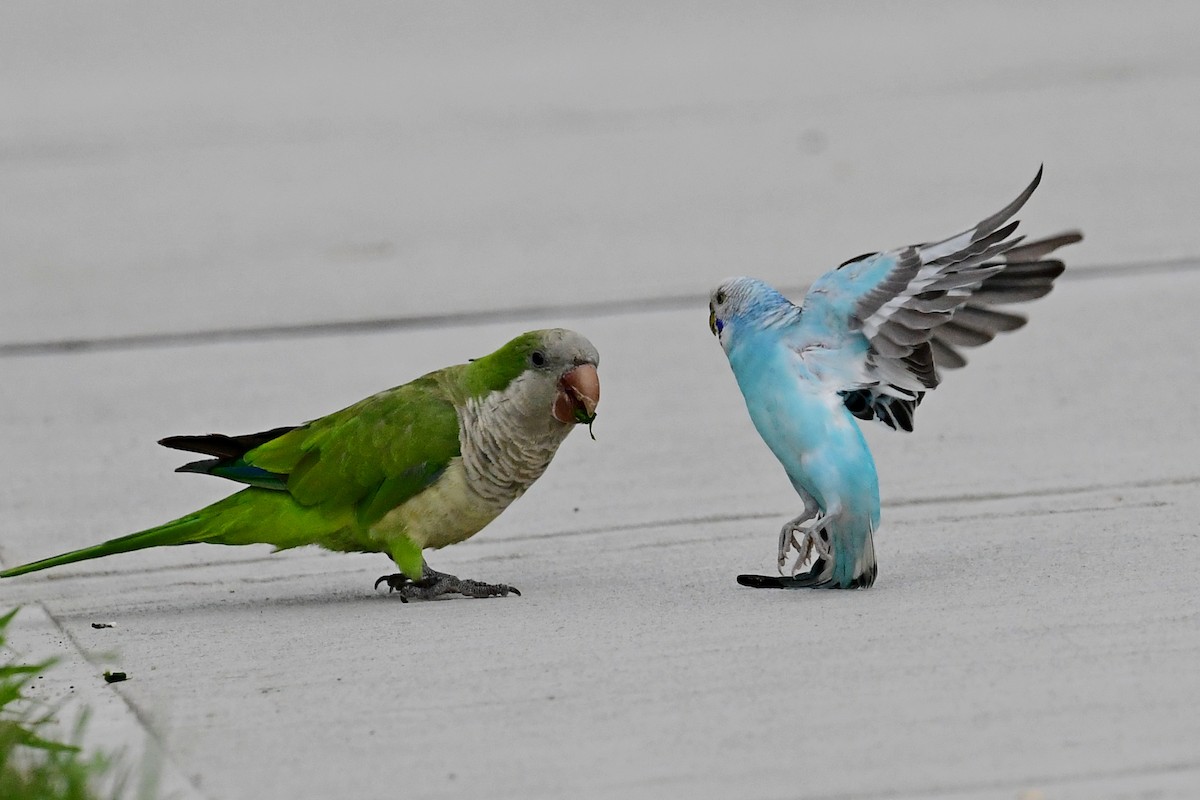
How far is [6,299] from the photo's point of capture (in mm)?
8578

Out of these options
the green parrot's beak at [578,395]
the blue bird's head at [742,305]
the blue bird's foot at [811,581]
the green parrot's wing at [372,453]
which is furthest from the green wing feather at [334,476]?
the blue bird's foot at [811,581]

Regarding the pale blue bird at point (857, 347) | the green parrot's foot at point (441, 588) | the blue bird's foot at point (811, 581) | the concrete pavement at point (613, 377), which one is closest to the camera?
the concrete pavement at point (613, 377)

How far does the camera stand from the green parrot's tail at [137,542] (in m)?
4.70

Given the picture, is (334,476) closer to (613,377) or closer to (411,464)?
(411,464)

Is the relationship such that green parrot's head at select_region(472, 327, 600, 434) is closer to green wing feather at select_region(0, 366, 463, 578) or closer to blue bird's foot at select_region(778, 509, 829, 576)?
green wing feather at select_region(0, 366, 463, 578)

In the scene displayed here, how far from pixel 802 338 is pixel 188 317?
435 centimetres

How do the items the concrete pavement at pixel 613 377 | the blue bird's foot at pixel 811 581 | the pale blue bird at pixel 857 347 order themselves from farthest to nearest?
the blue bird's foot at pixel 811 581
the pale blue bird at pixel 857 347
the concrete pavement at pixel 613 377

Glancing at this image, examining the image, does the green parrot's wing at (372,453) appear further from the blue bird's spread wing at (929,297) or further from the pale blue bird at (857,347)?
the blue bird's spread wing at (929,297)

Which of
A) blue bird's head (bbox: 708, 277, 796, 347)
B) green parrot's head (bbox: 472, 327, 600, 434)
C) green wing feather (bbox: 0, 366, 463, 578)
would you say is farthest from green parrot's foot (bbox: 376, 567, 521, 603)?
blue bird's head (bbox: 708, 277, 796, 347)

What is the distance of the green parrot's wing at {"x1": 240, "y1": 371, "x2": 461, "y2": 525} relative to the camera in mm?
4711

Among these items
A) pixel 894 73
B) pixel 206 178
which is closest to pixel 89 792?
pixel 206 178

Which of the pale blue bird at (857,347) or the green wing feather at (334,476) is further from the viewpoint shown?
the green wing feather at (334,476)

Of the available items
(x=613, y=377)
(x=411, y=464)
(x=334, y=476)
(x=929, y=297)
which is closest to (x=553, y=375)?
(x=411, y=464)

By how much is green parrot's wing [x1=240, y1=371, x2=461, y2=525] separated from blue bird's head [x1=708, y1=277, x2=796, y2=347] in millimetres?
742
